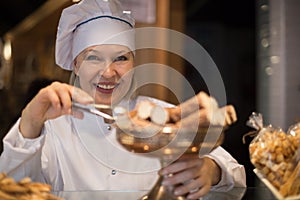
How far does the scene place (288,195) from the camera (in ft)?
2.03

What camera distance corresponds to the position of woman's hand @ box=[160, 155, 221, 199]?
0.64 meters

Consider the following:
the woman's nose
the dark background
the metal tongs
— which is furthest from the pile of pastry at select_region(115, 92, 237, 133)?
the dark background

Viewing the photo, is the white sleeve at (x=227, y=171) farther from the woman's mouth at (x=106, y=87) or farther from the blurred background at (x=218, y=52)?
the woman's mouth at (x=106, y=87)

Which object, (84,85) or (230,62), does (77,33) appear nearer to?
(84,85)

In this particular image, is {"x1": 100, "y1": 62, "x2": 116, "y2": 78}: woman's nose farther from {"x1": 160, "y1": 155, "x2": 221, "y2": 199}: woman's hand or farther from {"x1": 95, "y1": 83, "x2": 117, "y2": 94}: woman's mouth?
{"x1": 160, "y1": 155, "x2": 221, "y2": 199}: woman's hand

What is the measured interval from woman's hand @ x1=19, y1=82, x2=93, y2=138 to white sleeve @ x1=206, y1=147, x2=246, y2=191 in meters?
0.22

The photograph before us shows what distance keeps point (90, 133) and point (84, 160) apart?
49mm

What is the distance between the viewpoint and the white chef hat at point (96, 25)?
84 cm

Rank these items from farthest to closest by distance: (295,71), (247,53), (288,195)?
1. (247,53)
2. (295,71)
3. (288,195)

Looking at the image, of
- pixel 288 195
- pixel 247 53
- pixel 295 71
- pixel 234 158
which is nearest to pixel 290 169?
pixel 288 195

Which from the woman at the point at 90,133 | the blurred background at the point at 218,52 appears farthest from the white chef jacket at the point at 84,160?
the blurred background at the point at 218,52

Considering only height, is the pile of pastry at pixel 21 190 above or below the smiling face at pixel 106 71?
below

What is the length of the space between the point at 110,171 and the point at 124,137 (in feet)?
0.82

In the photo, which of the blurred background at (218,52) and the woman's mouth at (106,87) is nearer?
the woman's mouth at (106,87)
